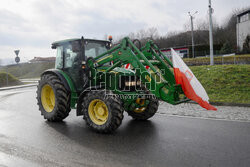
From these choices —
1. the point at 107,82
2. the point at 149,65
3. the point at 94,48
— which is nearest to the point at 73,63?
the point at 94,48

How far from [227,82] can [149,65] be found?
25.6ft

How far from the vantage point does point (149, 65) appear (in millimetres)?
5398

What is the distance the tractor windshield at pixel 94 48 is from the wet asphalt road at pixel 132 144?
2.13 m

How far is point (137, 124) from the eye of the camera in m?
6.59

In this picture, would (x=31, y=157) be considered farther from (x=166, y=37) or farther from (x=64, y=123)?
(x=166, y=37)

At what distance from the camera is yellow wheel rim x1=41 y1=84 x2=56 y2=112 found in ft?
24.2

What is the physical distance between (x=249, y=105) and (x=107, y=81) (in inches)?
228

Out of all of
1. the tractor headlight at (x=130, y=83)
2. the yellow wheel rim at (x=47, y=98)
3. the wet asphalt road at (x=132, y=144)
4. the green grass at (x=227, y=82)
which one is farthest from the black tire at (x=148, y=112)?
the green grass at (x=227, y=82)

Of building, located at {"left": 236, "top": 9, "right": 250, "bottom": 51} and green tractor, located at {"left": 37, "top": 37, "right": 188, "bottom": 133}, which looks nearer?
green tractor, located at {"left": 37, "top": 37, "right": 188, "bottom": 133}

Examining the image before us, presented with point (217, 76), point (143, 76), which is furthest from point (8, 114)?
point (217, 76)

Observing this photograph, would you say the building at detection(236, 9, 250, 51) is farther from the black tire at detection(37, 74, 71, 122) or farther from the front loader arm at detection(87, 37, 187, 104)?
the black tire at detection(37, 74, 71, 122)

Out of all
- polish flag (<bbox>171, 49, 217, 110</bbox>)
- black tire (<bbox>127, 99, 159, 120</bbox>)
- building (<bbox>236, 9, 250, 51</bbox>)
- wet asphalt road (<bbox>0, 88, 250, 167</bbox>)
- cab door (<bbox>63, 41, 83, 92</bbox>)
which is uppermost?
building (<bbox>236, 9, 250, 51</bbox>)

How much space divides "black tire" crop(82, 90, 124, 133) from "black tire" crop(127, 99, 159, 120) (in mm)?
1507

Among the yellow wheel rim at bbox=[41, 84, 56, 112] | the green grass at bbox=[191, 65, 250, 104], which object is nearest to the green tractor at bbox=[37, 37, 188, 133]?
the yellow wheel rim at bbox=[41, 84, 56, 112]
